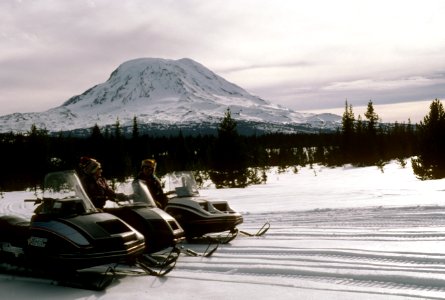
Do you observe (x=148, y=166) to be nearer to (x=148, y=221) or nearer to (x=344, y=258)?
(x=148, y=221)

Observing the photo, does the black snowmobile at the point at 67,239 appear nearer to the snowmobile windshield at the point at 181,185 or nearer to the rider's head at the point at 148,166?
the rider's head at the point at 148,166

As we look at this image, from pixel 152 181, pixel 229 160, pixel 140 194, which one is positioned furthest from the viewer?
pixel 229 160

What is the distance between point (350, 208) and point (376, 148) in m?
46.2

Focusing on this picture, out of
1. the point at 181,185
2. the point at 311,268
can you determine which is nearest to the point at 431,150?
the point at 181,185

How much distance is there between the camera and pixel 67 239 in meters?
6.05

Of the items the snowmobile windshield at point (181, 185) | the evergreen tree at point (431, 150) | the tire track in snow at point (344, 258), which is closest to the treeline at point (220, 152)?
the evergreen tree at point (431, 150)

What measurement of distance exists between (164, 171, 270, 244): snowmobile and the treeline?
117 cm

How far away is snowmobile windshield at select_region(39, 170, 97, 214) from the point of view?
6.56 metres

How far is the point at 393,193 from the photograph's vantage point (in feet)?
54.2

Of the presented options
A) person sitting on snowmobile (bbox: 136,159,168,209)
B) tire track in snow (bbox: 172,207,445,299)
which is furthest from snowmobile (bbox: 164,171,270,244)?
tire track in snow (bbox: 172,207,445,299)

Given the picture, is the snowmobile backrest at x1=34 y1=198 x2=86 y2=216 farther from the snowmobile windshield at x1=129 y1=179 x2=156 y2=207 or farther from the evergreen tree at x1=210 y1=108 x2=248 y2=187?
the evergreen tree at x1=210 y1=108 x2=248 y2=187

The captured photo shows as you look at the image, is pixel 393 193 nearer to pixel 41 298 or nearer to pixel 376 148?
pixel 41 298

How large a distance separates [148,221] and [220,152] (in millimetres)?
21688

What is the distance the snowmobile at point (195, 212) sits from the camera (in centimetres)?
894
